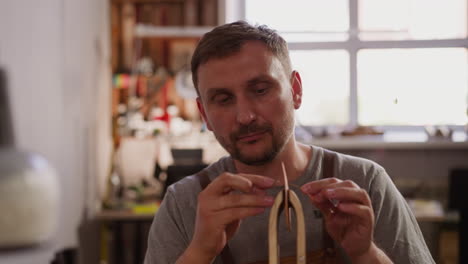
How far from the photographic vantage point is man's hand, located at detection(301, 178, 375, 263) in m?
1.23

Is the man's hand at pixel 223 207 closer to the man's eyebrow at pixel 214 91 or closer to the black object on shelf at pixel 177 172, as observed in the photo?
the man's eyebrow at pixel 214 91

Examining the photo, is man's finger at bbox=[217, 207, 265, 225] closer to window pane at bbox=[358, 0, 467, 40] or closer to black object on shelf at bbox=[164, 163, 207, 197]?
black object on shelf at bbox=[164, 163, 207, 197]

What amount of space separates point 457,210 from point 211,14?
2410 millimetres

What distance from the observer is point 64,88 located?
3.77 meters

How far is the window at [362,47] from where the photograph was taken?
5250mm

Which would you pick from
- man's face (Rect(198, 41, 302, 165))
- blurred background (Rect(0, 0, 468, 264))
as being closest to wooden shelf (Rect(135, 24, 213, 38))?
blurred background (Rect(0, 0, 468, 264))

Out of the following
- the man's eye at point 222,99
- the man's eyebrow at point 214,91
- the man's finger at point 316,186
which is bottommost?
the man's finger at point 316,186

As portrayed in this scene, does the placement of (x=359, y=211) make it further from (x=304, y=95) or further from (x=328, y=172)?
(x=304, y=95)

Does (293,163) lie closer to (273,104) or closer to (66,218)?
(273,104)

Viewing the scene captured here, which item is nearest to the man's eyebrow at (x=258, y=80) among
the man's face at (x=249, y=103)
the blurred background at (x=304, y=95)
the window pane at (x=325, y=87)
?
the man's face at (x=249, y=103)

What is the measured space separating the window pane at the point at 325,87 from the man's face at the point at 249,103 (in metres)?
3.89

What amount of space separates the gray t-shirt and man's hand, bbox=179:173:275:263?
141mm

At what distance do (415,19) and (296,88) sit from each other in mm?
4033

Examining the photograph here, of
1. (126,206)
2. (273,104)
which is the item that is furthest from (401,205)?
(126,206)
